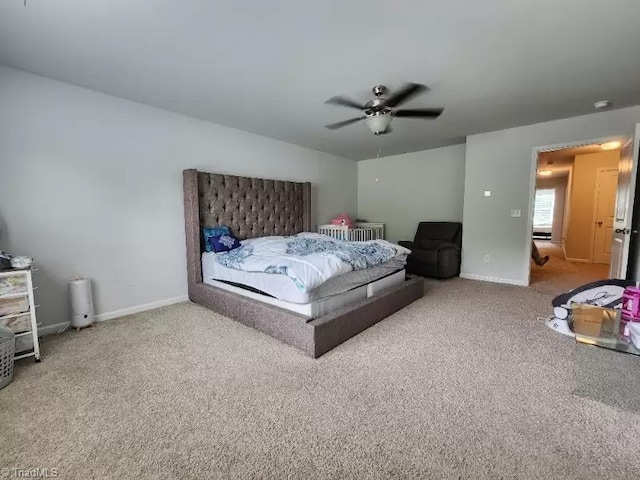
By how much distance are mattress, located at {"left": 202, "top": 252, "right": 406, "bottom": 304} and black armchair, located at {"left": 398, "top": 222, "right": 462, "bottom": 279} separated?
55.6 inches

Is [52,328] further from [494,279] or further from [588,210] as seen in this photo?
[588,210]

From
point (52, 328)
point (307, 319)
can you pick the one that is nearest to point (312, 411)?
point (307, 319)

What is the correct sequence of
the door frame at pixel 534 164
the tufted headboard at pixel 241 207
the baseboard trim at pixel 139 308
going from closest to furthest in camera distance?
1. the baseboard trim at pixel 139 308
2. the tufted headboard at pixel 241 207
3. the door frame at pixel 534 164

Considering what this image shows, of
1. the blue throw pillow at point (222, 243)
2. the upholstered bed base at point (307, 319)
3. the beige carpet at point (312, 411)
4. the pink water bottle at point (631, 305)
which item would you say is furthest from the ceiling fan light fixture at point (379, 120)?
the pink water bottle at point (631, 305)

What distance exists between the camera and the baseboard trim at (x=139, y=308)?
300 centimetres

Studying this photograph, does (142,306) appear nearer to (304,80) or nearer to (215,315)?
(215,315)

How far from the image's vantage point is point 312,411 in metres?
1.59

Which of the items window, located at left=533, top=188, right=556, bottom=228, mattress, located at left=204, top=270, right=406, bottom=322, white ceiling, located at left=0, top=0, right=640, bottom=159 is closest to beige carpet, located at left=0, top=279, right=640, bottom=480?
mattress, located at left=204, top=270, right=406, bottom=322

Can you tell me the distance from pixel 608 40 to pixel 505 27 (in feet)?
2.84

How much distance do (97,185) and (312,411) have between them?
3.09 metres

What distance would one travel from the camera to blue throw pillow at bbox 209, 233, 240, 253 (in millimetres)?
3494

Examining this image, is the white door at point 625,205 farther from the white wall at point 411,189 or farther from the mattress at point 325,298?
the mattress at point 325,298

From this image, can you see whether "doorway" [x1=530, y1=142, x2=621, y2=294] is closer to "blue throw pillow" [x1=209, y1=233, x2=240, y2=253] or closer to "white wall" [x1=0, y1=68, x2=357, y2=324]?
"blue throw pillow" [x1=209, y1=233, x2=240, y2=253]

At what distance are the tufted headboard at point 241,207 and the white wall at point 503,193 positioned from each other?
2849 mm
